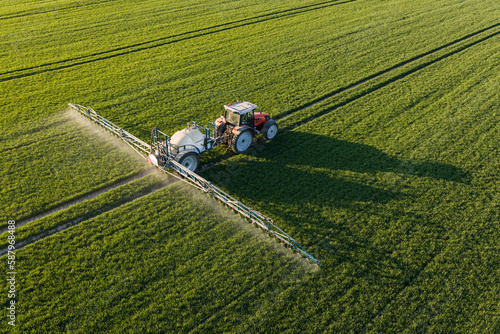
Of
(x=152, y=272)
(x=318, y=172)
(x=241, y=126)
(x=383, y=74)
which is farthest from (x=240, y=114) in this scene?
(x=383, y=74)

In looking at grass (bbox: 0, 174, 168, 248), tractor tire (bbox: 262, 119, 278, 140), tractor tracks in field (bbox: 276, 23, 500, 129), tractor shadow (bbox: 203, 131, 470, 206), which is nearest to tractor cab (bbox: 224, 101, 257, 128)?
tractor tire (bbox: 262, 119, 278, 140)

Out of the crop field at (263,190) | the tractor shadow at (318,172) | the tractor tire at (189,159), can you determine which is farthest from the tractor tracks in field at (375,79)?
the tractor shadow at (318,172)

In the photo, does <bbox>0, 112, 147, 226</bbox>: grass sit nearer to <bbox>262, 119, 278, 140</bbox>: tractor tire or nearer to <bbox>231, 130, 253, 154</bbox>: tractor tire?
<bbox>231, 130, 253, 154</bbox>: tractor tire

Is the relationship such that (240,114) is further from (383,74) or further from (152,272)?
(383,74)

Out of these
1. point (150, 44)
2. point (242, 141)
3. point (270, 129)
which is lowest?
point (242, 141)

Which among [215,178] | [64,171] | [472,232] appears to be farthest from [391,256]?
[64,171]

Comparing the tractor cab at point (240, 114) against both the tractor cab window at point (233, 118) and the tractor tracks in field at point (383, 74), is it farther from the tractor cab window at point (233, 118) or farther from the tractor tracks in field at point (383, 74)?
the tractor tracks in field at point (383, 74)

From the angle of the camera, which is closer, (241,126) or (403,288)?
(403,288)
